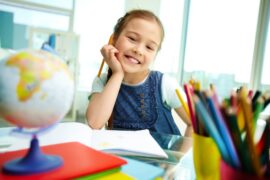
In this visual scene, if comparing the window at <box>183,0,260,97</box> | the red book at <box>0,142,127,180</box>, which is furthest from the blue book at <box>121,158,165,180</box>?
the window at <box>183,0,260,97</box>

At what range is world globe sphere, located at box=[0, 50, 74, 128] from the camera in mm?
269

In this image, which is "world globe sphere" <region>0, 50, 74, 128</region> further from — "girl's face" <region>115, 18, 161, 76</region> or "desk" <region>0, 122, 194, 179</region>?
"girl's face" <region>115, 18, 161, 76</region>

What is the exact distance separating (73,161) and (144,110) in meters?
0.59

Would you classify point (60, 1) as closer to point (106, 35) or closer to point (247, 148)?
point (106, 35)

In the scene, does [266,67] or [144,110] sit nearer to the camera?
[144,110]

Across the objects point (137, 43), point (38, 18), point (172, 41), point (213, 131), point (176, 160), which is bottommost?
point (176, 160)

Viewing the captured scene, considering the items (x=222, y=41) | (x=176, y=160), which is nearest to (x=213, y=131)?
(x=176, y=160)

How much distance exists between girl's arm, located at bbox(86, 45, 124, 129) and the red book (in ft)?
0.97

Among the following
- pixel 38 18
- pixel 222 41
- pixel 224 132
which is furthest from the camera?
pixel 38 18

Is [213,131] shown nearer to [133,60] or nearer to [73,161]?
[73,161]

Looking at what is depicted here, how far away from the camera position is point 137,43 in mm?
809

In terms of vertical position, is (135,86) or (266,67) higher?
(266,67)

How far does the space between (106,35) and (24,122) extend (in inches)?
101

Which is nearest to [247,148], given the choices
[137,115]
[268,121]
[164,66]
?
[268,121]
